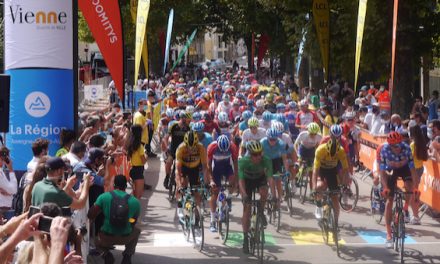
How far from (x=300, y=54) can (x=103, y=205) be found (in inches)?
868

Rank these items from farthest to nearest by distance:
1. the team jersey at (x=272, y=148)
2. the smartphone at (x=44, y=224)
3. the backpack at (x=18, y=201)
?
the team jersey at (x=272, y=148), the backpack at (x=18, y=201), the smartphone at (x=44, y=224)

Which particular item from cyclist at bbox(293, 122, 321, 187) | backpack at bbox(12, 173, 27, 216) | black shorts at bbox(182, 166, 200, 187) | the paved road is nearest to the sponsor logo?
backpack at bbox(12, 173, 27, 216)

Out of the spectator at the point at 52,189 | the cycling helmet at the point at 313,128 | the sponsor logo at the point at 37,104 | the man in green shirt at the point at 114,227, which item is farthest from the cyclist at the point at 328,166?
the spectator at the point at 52,189

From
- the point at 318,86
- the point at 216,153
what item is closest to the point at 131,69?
the point at 318,86

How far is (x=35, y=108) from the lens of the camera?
12227 millimetres

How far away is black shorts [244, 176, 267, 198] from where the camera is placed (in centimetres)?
1319

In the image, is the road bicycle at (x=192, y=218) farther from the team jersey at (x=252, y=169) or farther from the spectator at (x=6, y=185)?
the spectator at (x=6, y=185)

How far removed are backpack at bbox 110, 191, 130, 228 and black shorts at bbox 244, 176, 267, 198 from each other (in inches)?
116

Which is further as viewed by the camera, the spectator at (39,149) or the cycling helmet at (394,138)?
the cycling helmet at (394,138)

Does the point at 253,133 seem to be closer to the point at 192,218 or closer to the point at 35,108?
the point at 192,218

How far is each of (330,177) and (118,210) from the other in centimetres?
452

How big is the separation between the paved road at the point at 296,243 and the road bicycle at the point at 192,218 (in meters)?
0.16

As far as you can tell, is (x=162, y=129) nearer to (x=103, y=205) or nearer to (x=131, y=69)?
(x=103, y=205)

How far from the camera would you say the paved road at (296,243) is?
12.9 meters
